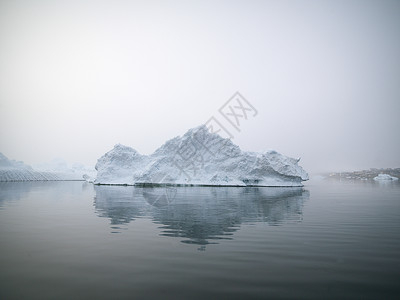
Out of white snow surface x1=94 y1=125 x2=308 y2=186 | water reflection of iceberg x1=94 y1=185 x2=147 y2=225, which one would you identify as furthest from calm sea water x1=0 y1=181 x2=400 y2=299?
white snow surface x1=94 y1=125 x2=308 y2=186

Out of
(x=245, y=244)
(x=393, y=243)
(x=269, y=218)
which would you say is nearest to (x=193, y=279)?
(x=245, y=244)

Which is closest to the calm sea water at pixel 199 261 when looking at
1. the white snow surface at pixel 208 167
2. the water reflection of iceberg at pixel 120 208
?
the water reflection of iceberg at pixel 120 208

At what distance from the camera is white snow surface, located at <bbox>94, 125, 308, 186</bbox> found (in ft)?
176

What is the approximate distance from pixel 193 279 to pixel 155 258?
187cm

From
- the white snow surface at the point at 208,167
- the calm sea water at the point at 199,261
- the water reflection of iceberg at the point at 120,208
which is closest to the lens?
the calm sea water at the point at 199,261

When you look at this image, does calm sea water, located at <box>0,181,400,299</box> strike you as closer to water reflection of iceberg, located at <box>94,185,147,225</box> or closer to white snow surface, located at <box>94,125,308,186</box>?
water reflection of iceberg, located at <box>94,185,147,225</box>

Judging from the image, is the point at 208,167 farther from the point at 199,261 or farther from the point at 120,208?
the point at 199,261

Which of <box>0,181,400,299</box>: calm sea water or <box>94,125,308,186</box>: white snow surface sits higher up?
<box>94,125,308,186</box>: white snow surface

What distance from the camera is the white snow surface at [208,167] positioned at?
53781mm

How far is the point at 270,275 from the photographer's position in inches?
222

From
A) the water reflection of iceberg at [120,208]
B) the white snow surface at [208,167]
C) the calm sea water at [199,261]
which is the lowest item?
the water reflection of iceberg at [120,208]

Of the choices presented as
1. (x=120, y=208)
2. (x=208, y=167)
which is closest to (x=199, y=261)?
(x=120, y=208)

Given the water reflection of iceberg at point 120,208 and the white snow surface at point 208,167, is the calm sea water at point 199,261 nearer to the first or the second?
the water reflection of iceberg at point 120,208

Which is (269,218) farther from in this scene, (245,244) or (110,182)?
(110,182)
